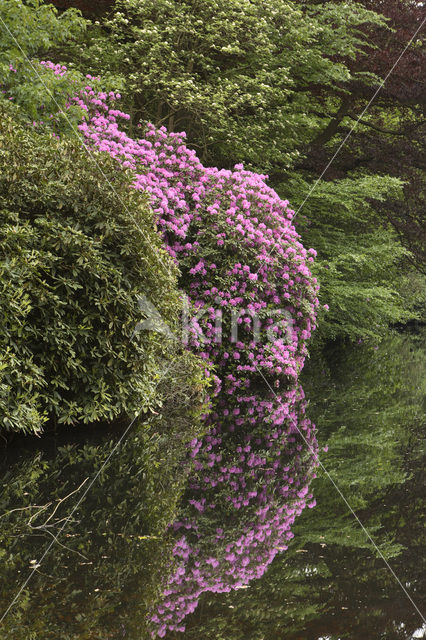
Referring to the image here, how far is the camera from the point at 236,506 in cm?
534

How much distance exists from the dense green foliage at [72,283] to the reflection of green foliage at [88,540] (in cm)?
76

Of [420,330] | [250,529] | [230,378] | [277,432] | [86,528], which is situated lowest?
[420,330]

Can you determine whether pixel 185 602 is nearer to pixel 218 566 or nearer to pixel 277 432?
pixel 218 566

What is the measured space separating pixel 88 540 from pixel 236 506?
128 centimetres

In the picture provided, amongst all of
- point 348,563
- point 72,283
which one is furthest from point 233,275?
point 348,563

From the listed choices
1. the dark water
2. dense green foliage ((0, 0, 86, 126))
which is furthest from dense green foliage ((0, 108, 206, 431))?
dense green foliage ((0, 0, 86, 126))

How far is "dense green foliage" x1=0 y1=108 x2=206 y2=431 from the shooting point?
700 cm

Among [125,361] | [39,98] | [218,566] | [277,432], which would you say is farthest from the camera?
[39,98]

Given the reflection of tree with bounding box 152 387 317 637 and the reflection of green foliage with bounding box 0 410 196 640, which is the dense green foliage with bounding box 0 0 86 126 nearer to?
the reflection of tree with bounding box 152 387 317 637

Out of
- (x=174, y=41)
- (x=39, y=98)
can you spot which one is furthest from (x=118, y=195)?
(x=174, y=41)

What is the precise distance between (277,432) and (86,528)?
3990 mm

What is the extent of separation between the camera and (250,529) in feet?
15.9

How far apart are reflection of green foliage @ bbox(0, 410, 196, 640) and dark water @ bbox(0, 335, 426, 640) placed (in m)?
0.01

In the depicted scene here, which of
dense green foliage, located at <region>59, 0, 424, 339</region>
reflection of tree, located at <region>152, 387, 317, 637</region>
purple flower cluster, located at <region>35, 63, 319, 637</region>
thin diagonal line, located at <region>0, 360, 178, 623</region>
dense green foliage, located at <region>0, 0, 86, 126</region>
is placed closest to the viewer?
thin diagonal line, located at <region>0, 360, 178, 623</region>
